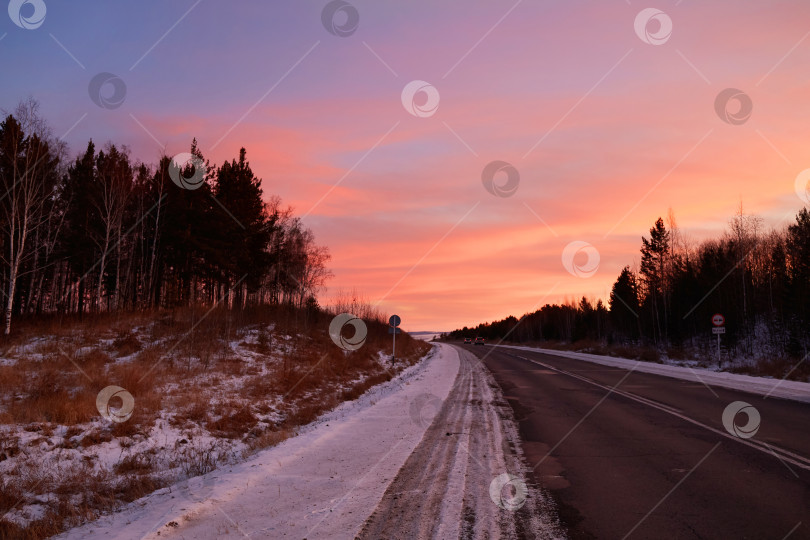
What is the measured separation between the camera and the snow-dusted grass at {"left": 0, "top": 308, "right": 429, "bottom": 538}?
6.54 m

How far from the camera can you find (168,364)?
49.8ft

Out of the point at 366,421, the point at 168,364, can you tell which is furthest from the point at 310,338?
the point at 366,421

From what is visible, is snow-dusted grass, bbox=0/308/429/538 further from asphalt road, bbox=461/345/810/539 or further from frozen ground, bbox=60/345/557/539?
asphalt road, bbox=461/345/810/539

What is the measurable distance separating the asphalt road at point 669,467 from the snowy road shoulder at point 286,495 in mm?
2057

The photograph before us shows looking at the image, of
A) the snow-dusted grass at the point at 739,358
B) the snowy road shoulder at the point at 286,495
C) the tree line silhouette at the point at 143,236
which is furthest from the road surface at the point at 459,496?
the tree line silhouette at the point at 143,236

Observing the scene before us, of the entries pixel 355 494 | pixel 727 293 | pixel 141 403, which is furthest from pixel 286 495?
pixel 727 293

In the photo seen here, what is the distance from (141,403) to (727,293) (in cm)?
5577

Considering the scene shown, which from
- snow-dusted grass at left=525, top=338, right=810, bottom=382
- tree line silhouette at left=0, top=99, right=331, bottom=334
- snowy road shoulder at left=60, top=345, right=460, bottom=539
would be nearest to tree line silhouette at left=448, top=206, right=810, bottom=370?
snow-dusted grass at left=525, top=338, right=810, bottom=382

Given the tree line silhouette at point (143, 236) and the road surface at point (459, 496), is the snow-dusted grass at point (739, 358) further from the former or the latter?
the tree line silhouette at point (143, 236)

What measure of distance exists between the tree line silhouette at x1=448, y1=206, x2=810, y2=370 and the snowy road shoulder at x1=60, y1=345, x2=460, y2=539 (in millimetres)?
31837

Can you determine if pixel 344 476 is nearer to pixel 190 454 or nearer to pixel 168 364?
pixel 190 454

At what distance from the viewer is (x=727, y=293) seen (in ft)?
158

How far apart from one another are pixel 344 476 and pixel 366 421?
393 centimetres

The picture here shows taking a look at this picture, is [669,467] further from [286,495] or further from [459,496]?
[286,495]
